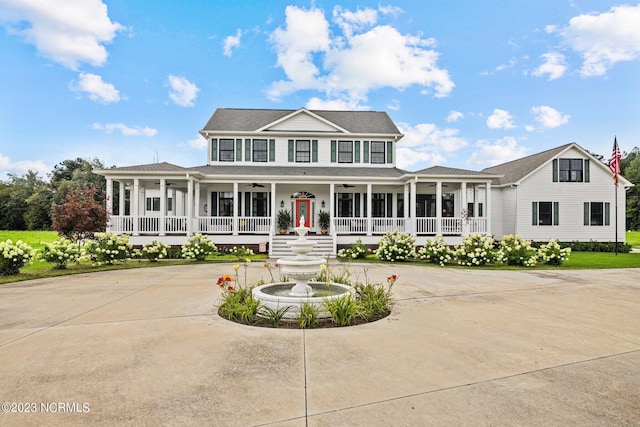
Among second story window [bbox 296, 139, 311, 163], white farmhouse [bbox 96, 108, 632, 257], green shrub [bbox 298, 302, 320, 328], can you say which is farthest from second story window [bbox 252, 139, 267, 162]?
green shrub [bbox 298, 302, 320, 328]

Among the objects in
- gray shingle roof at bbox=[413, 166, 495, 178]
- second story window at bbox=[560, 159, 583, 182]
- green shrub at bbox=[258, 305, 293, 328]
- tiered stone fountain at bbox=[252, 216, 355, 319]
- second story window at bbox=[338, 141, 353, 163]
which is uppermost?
second story window at bbox=[338, 141, 353, 163]

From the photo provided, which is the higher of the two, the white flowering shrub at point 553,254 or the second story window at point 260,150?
the second story window at point 260,150

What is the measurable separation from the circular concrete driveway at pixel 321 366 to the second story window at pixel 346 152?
15.0 metres

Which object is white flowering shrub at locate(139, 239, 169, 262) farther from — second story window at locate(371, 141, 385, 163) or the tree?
second story window at locate(371, 141, 385, 163)

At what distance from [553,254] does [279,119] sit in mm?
16222

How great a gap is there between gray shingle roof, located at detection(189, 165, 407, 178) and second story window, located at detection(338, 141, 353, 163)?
0.79 m

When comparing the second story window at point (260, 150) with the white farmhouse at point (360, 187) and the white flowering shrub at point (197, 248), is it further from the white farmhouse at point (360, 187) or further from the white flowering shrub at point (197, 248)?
the white flowering shrub at point (197, 248)

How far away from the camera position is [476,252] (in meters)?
12.9

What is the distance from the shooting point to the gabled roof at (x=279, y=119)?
20.9m

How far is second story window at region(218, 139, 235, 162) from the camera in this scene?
2050 centimetres

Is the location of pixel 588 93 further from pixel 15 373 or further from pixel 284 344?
pixel 15 373

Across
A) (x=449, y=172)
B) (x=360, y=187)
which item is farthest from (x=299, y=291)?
(x=449, y=172)

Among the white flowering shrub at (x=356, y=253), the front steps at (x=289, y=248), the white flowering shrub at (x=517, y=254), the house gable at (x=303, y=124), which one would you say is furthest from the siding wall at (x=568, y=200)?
the front steps at (x=289, y=248)

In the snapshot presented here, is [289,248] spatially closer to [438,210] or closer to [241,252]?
[241,252]
